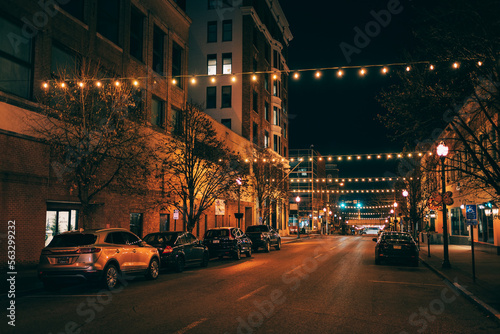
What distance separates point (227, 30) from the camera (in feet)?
163

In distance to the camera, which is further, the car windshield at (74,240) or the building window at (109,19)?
the building window at (109,19)

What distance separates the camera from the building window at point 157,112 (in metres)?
29.6

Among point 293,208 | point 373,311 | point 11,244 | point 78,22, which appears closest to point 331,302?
point 373,311

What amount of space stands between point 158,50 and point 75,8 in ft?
30.9

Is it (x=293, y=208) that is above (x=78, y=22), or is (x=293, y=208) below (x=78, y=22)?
below

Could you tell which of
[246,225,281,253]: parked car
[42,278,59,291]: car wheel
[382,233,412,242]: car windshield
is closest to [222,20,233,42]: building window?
[246,225,281,253]: parked car

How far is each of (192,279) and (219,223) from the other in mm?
24404

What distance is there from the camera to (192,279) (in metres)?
14.7

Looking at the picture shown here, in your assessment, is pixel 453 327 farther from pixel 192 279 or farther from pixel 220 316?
pixel 192 279

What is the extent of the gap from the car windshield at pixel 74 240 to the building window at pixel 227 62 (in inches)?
1520

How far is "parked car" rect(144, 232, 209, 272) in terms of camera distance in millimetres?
16812

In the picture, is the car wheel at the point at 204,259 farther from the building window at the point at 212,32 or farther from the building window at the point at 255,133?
the building window at the point at 212,32

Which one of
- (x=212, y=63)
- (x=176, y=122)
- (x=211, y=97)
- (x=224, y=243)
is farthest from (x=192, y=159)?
(x=212, y=63)

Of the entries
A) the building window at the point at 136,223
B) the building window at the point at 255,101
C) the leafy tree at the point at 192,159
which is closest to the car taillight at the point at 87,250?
the leafy tree at the point at 192,159
